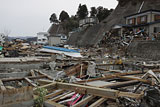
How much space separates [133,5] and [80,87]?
4856cm

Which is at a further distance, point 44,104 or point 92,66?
point 92,66

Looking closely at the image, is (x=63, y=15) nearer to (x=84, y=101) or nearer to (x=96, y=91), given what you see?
(x=96, y=91)

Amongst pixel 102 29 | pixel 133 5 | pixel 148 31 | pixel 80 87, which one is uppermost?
pixel 133 5

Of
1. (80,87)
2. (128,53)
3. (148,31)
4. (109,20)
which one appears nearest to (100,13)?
(109,20)

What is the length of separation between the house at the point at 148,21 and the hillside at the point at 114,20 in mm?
9937

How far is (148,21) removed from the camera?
2938 cm

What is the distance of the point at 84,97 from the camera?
359cm

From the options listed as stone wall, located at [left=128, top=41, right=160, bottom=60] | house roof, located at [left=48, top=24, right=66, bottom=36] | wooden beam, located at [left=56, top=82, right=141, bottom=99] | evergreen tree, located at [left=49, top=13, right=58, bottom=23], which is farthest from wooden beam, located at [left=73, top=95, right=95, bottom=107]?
evergreen tree, located at [left=49, top=13, right=58, bottom=23]

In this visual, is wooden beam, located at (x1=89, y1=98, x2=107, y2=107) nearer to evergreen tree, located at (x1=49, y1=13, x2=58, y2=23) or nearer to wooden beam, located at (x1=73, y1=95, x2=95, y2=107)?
wooden beam, located at (x1=73, y1=95, x2=95, y2=107)

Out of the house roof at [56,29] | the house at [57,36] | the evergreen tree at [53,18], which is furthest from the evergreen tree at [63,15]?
the evergreen tree at [53,18]

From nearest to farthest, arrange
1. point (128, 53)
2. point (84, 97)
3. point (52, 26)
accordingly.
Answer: point (84, 97) → point (128, 53) → point (52, 26)

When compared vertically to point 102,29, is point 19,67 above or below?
below

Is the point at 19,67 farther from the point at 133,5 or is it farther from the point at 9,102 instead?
the point at 133,5

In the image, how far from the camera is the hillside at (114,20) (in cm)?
4250
